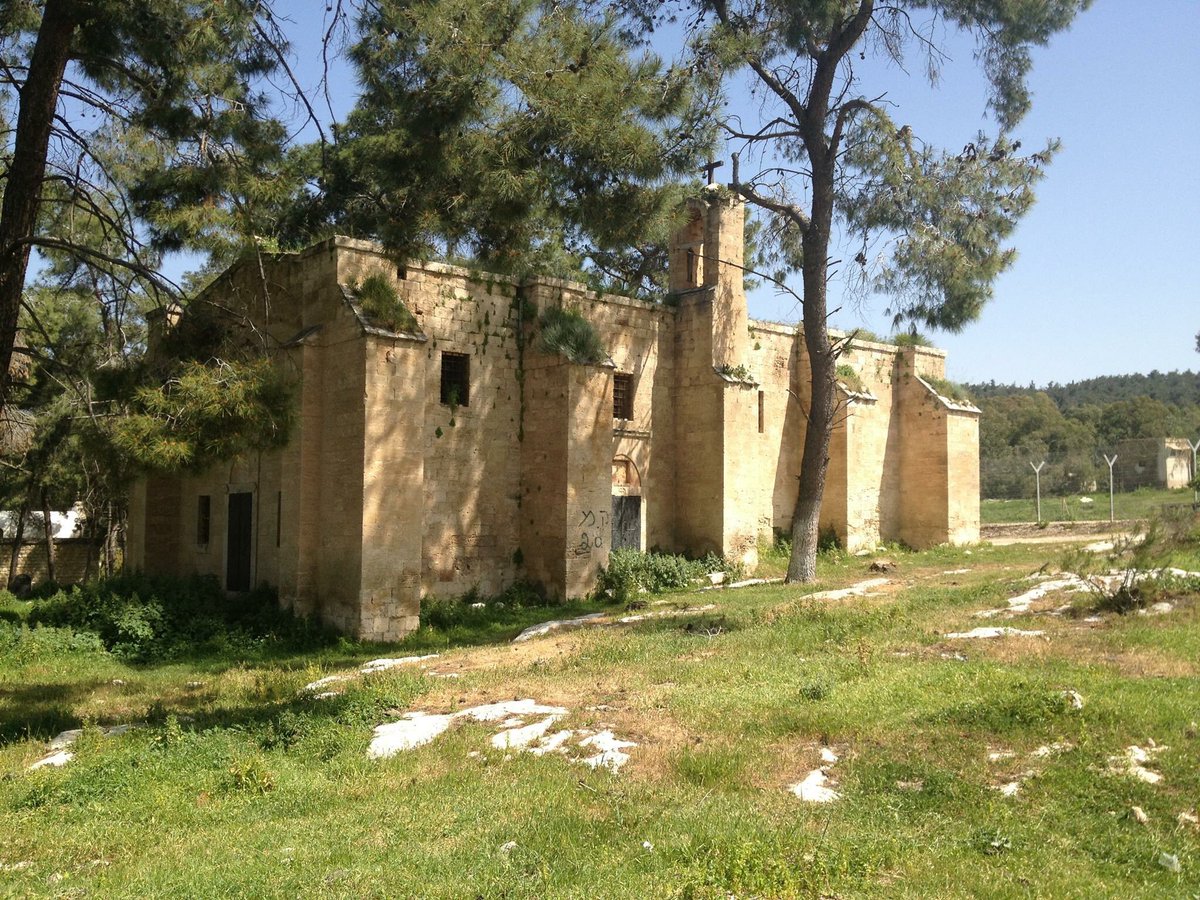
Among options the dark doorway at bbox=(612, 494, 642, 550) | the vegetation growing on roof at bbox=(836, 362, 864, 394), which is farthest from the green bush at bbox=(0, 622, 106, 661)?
the vegetation growing on roof at bbox=(836, 362, 864, 394)

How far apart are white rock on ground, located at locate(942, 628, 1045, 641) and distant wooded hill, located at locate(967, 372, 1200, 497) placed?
2550 centimetres

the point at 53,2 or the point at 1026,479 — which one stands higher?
the point at 53,2

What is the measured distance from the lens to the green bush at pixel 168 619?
13352 mm

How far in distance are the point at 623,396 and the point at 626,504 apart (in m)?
2.21

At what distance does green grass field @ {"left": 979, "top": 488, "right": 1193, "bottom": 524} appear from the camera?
91.9 feet

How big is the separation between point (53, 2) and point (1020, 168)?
13.9 m

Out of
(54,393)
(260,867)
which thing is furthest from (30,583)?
(260,867)

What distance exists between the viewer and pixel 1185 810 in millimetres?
4926

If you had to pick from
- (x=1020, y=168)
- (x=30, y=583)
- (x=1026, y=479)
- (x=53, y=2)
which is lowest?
(x=30, y=583)

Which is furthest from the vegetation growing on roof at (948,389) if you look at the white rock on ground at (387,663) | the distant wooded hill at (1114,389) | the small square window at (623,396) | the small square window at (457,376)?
the distant wooded hill at (1114,389)

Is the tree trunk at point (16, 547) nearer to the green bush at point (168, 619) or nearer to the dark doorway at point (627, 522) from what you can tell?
the green bush at point (168, 619)

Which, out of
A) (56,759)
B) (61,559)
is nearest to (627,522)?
(56,759)

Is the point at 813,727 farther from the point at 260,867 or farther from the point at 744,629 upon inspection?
the point at 744,629

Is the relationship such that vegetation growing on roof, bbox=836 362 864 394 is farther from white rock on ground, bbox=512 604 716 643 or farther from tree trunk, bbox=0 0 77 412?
tree trunk, bbox=0 0 77 412
